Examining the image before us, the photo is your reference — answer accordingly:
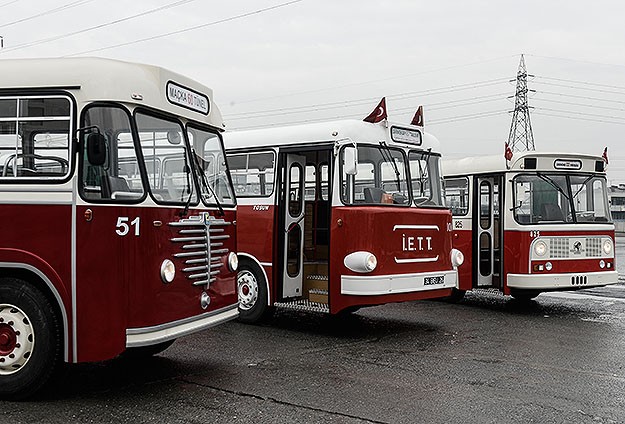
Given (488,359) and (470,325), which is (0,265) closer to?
(488,359)

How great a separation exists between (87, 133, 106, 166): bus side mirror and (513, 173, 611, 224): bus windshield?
26.5 ft

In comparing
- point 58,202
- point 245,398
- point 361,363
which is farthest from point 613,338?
point 58,202

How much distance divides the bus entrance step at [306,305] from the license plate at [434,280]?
4.63 feet

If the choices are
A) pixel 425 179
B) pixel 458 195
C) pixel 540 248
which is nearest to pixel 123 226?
pixel 425 179

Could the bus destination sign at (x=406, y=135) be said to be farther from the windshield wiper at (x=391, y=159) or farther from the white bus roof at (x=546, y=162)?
the white bus roof at (x=546, y=162)

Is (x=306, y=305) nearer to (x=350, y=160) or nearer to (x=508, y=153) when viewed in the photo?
Answer: (x=350, y=160)

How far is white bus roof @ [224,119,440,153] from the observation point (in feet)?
32.9

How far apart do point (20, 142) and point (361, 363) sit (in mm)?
4296

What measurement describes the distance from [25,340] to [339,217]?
14.7ft

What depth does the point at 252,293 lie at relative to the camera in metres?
11.1

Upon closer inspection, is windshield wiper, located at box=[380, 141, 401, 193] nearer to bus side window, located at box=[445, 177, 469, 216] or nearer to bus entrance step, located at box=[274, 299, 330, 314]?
bus entrance step, located at box=[274, 299, 330, 314]

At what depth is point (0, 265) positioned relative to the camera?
6594mm

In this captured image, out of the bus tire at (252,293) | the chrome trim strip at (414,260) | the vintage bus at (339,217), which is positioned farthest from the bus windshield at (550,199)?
the bus tire at (252,293)

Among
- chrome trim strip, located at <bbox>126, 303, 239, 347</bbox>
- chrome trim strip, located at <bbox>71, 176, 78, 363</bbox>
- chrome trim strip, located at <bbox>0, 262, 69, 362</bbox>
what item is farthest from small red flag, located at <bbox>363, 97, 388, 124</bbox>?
chrome trim strip, located at <bbox>0, 262, 69, 362</bbox>
